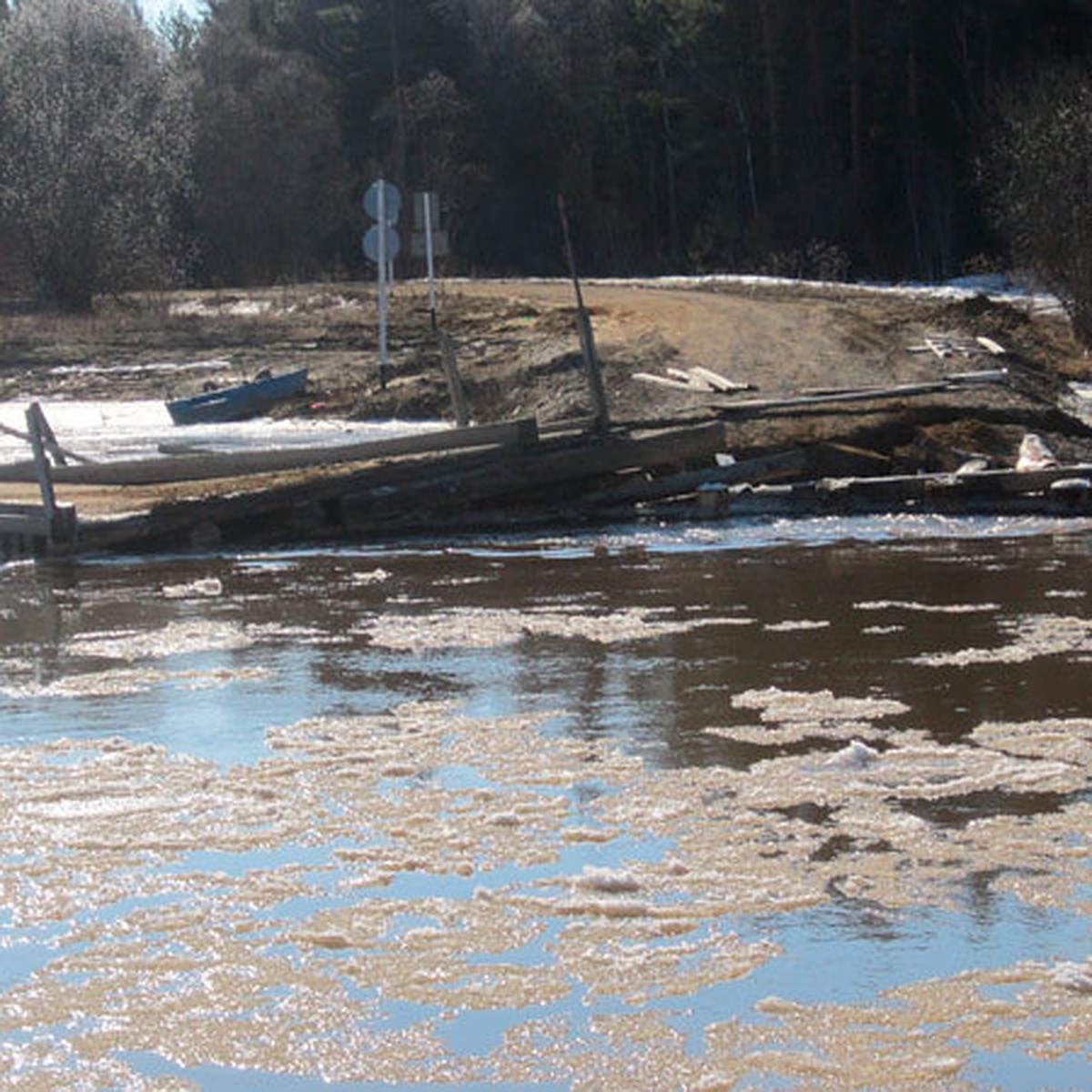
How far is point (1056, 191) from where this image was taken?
101 ft

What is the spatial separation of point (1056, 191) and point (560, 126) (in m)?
40.9

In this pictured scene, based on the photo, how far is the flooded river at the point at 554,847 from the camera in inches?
222

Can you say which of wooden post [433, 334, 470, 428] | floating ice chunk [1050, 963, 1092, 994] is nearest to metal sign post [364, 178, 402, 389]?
wooden post [433, 334, 470, 428]

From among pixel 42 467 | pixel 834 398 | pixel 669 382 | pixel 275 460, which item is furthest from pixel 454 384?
pixel 42 467

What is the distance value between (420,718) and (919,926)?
3813 millimetres

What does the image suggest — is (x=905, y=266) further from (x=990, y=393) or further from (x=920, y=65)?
(x=990, y=393)

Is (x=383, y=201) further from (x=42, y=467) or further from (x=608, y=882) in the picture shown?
(x=608, y=882)

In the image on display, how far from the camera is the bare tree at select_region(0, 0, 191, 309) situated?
1821 inches

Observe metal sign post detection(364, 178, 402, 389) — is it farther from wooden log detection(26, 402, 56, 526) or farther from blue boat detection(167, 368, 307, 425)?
wooden log detection(26, 402, 56, 526)

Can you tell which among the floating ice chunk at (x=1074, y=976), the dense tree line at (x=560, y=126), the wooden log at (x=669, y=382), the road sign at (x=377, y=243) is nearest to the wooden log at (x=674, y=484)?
the wooden log at (x=669, y=382)

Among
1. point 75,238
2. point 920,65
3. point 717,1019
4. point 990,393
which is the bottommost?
point 717,1019

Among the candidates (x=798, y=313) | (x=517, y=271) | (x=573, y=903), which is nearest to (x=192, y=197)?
(x=517, y=271)

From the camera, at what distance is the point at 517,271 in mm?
64250

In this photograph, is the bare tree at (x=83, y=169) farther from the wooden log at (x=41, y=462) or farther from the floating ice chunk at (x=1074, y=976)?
the floating ice chunk at (x=1074, y=976)
